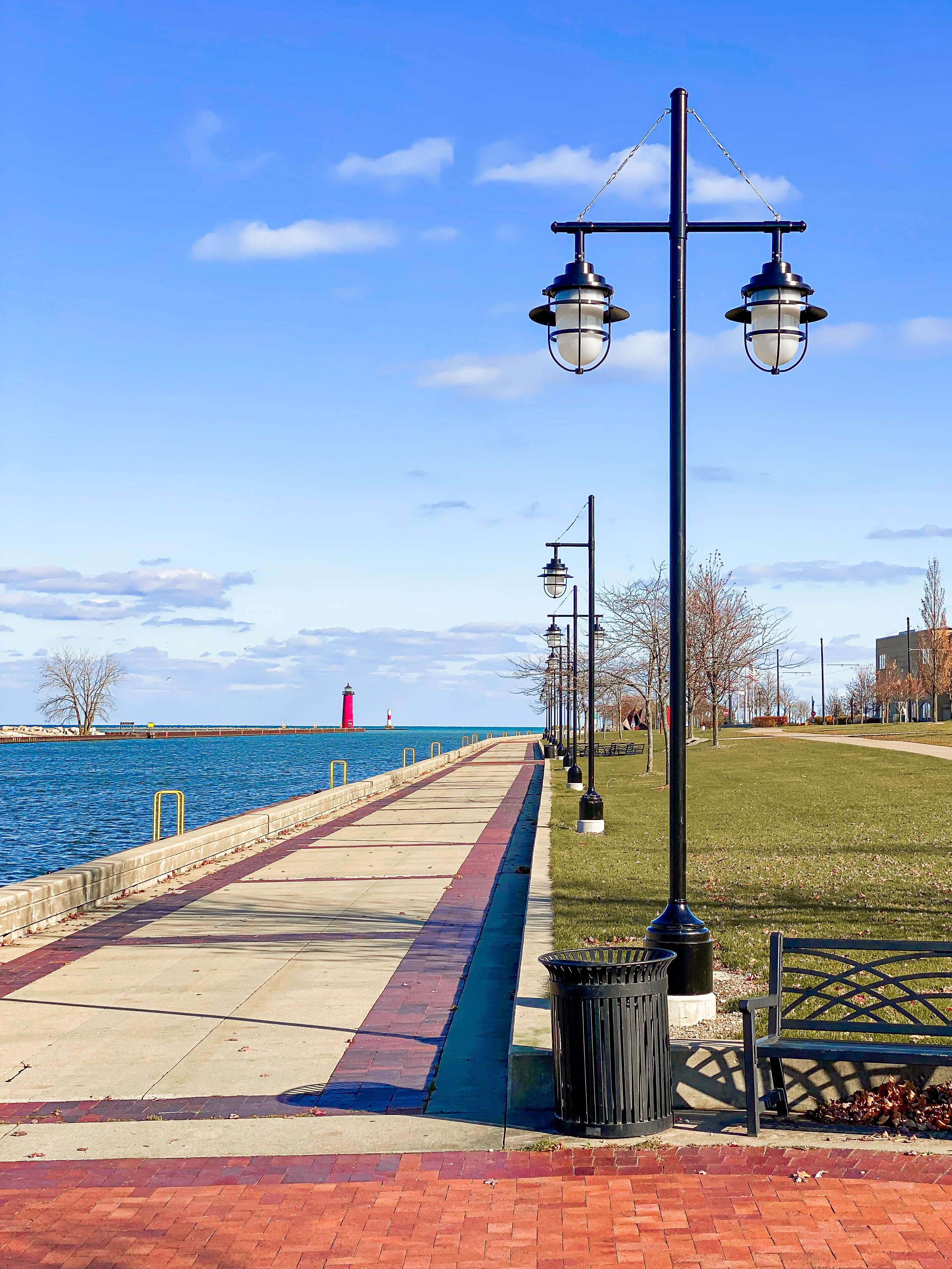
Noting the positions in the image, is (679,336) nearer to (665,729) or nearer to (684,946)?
(684,946)

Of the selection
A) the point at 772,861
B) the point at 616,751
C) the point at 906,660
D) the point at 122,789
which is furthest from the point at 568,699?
the point at 906,660

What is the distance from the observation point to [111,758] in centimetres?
11362

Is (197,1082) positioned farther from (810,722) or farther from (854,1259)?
(810,722)

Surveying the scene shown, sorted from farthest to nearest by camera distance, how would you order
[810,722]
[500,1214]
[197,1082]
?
[810,722]
[197,1082]
[500,1214]

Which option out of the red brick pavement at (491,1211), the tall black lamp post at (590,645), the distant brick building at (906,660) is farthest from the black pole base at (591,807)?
the distant brick building at (906,660)

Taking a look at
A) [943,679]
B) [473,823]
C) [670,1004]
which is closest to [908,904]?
[670,1004]

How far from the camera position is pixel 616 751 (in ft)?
200

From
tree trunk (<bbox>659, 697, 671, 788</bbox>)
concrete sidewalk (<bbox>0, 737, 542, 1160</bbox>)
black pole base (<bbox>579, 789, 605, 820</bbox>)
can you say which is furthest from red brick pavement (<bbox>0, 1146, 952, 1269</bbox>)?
tree trunk (<bbox>659, 697, 671, 788</bbox>)

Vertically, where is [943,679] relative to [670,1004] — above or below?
above

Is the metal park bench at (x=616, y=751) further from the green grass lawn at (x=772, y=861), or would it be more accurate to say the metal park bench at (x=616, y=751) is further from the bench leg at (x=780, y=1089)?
the bench leg at (x=780, y=1089)

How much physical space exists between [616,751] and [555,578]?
36.1 meters

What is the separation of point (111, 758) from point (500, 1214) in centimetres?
11392

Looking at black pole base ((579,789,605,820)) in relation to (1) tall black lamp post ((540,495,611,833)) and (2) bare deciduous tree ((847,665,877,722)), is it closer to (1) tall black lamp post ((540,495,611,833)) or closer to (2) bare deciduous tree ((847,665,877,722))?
(1) tall black lamp post ((540,495,611,833))

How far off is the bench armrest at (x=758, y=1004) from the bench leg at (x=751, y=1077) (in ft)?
0.09
